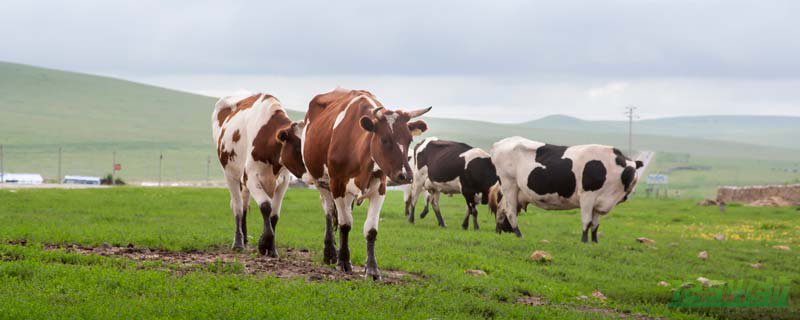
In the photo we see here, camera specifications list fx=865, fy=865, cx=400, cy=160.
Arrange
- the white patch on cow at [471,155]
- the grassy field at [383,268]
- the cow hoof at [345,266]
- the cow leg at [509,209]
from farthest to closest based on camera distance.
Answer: the white patch on cow at [471,155], the cow leg at [509,209], the cow hoof at [345,266], the grassy field at [383,268]

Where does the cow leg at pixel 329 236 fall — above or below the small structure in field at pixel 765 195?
above

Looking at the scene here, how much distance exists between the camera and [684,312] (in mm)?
12664

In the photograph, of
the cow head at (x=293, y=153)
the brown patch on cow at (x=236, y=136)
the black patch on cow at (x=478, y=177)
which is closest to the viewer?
the cow head at (x=293, y=153)

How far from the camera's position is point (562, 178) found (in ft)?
75.2

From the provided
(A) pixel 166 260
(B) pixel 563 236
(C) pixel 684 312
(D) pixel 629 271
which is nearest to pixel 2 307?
(A) pixel 166 260

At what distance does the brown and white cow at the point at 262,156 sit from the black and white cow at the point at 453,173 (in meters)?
11.6

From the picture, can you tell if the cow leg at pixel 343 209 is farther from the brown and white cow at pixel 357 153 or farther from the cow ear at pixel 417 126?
the cow ear at pixel 417 126

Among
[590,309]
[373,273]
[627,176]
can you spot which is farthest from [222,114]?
[627,176]

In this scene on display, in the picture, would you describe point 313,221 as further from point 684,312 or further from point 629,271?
point 684,312

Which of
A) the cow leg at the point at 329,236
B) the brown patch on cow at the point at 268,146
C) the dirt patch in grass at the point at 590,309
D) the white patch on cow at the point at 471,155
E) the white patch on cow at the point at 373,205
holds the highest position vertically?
the brown patch on cow at the point at 268,146

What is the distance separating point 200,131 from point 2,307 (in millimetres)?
165269

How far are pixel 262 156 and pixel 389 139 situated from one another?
132 inches

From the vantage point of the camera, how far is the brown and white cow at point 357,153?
38.1ft

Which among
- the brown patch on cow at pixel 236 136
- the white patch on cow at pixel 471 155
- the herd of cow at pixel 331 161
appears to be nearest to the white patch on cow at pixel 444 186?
the white patch on cow at pixel 471 155
